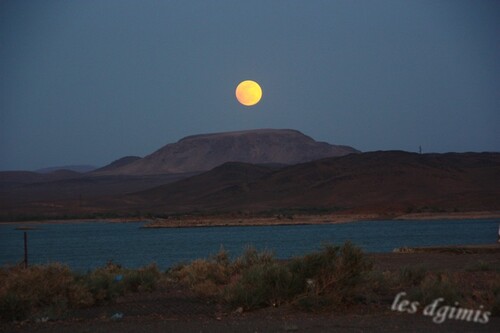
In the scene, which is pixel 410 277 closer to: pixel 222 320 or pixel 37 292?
pixel 222 320

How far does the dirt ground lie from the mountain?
88.3m

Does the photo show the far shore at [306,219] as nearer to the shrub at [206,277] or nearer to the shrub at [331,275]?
the shrub at [206,277]

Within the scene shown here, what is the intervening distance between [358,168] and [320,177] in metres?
6.56

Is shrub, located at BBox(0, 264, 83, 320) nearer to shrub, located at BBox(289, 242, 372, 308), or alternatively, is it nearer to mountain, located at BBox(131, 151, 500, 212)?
shrub, located at BBox(289, 242, 372, 308)

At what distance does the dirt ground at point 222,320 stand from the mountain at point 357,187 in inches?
3476

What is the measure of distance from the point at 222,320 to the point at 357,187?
116405 millimetres

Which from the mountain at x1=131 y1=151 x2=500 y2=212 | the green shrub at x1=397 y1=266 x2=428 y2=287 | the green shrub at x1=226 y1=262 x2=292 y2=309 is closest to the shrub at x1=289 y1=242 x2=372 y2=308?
the green shrub at x1=226 y1=262 x2=292 y2=309

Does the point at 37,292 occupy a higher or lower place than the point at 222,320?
higher

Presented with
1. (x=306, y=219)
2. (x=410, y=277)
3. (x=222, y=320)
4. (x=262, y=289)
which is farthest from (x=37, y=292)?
(x=306, y=219)

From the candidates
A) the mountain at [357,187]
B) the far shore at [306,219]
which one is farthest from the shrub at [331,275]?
the mountain at [357,187]

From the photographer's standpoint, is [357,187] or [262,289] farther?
[357,187]

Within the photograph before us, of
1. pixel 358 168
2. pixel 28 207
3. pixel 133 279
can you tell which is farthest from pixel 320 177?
pixel 133 279

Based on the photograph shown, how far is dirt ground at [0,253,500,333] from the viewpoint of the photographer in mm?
15547

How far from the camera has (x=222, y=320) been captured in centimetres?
1717
